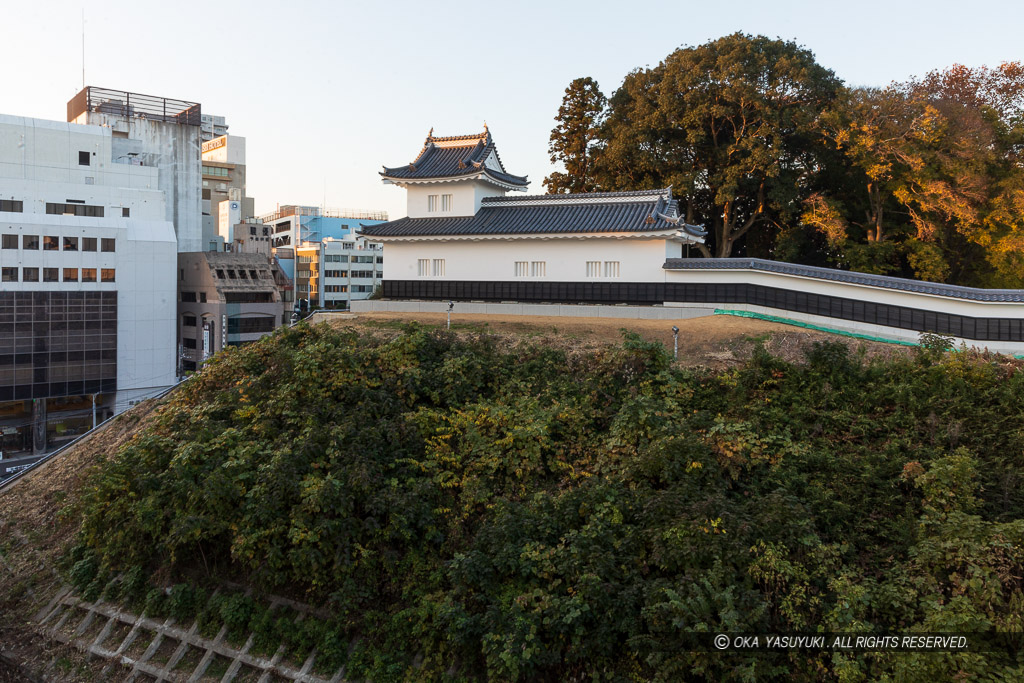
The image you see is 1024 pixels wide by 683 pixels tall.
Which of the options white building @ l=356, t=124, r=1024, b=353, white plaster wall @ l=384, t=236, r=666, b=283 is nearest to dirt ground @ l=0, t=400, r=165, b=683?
white plaster wall @ l=384, t=236, r=666, b=283

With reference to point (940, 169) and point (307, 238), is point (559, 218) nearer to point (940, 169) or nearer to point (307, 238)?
point (940, 169)

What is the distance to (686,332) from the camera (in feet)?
76.4

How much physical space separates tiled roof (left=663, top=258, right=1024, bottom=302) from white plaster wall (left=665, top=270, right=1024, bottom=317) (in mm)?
140

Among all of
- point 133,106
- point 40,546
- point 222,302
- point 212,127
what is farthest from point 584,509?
point 212,127

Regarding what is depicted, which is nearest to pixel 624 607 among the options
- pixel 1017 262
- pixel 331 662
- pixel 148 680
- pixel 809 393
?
pixel 331 662

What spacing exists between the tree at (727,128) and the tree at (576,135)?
2.06 meters

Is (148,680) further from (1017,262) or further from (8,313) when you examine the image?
(8,313)

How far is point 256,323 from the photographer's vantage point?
54594 mm

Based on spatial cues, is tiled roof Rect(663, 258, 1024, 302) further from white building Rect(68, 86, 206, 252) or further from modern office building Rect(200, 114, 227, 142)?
modern office building Rect(200, 114, 227, 142)

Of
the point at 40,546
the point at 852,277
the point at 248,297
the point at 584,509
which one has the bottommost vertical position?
the point at 40,546

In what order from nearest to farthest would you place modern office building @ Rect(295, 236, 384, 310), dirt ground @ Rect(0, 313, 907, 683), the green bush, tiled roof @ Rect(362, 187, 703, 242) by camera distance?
the green bush
dirt ground @ Rect(0, 313, 907, 683)
tiled roof @ Rect(362, 187, 703, 242)
modern office building @ Rect(295, 236, 384, 310)

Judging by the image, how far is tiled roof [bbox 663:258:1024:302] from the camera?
2133 cm

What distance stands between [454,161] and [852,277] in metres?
18.6

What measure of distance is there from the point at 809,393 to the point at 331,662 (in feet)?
44.1
